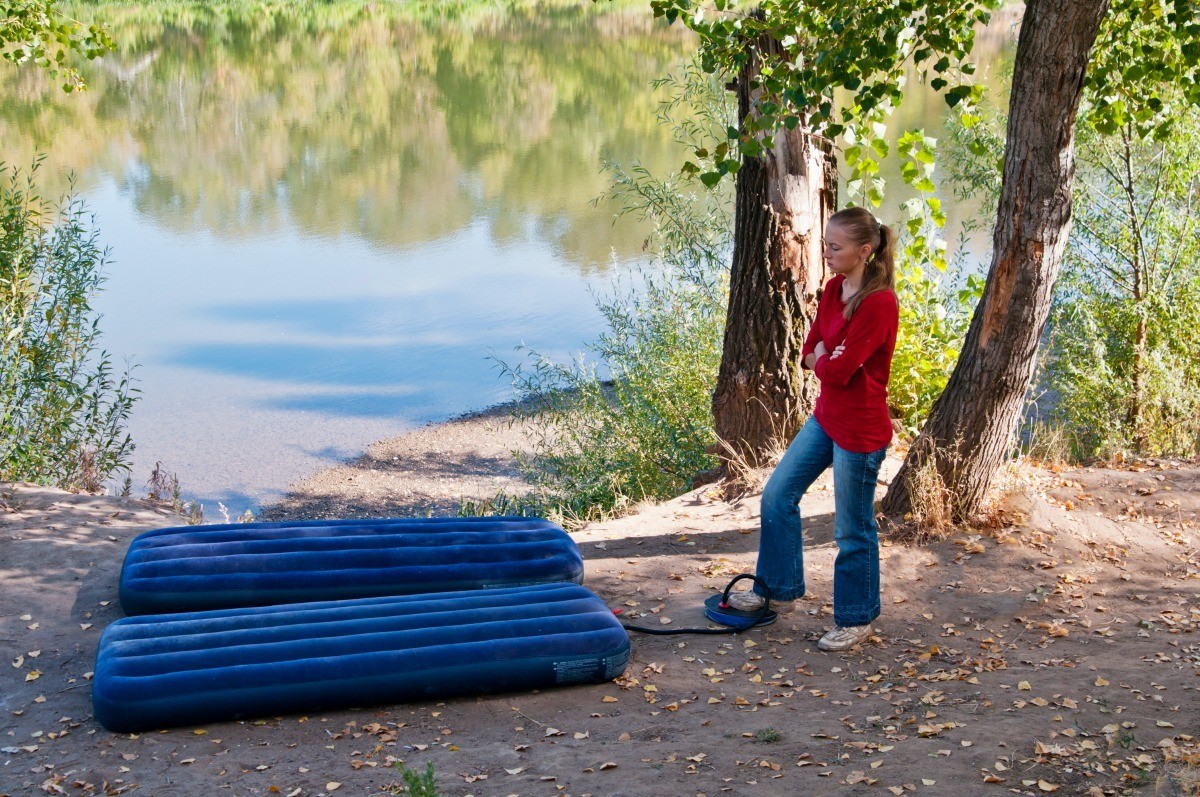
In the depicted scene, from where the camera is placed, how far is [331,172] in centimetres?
2211

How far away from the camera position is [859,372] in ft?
13.8

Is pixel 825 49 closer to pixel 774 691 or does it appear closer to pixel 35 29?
pixel 774 691

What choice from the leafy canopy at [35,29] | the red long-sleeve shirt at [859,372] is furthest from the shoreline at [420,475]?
the red long-sleeve shirt at [859,372]

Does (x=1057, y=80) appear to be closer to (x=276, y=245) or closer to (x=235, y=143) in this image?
(x=276, y=245)

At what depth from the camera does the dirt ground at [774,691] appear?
344cm

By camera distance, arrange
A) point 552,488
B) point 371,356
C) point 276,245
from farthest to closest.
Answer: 1. point 276,245
2. point 371,356
3. point 552,488

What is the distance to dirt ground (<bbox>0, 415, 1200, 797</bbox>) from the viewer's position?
3.44 m

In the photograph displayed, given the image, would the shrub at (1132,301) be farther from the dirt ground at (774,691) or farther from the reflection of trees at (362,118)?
the reflection of trees at (362,118)

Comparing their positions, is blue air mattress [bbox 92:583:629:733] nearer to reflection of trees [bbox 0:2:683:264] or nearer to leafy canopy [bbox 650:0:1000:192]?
leafy canopy [bbox 650:0:1000:192]

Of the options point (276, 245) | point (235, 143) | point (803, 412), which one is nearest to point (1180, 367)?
point (803, 412)

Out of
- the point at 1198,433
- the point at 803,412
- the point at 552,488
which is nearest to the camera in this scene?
the point at 803,412

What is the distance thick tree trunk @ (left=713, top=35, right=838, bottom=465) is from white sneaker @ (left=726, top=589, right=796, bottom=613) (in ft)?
6.41

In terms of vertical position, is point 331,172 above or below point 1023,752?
above

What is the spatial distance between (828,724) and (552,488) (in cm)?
539
